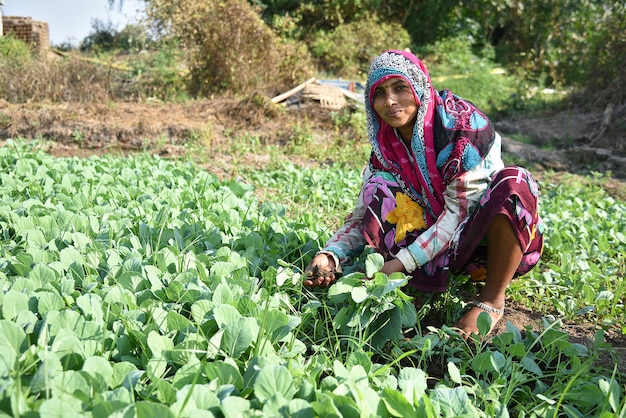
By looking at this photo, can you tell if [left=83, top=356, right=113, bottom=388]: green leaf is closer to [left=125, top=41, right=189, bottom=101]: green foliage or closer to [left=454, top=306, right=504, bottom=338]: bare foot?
[left=454, top=306, right=504, bottom=338]: bare foot

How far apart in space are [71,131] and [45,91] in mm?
1946

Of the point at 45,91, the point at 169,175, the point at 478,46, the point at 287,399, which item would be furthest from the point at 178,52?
the point at 287,399

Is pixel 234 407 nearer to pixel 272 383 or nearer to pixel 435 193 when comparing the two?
A: pixel 272 383

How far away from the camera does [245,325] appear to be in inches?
55.4

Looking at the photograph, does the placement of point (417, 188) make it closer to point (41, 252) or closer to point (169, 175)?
point (41, 252)

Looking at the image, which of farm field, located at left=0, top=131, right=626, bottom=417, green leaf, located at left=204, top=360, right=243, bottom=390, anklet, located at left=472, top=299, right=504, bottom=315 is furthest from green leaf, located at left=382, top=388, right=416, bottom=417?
anklet, located at left=472, top=299, right=504, bottom=315

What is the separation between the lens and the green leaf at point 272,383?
1207mm

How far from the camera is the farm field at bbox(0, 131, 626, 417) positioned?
1.22 metres

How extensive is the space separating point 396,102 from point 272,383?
1.13 meters

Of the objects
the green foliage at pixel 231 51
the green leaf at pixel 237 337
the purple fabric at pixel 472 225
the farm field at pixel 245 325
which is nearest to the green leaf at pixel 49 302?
the farm field at pixel 245 325

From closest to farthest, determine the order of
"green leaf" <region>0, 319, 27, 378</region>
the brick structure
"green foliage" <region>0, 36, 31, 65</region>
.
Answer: "green leaf" <region>0, 319, 27, 378</region>
"green foliage" <region>0, 36, 31, 65</region>
the brick structure

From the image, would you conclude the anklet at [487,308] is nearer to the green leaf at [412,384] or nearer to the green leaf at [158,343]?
the green leaf at [412,384]

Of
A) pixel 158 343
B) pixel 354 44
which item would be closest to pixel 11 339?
pixel 158 343

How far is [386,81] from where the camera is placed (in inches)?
79.1
